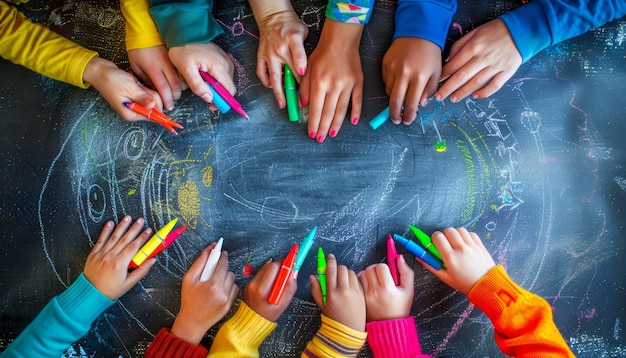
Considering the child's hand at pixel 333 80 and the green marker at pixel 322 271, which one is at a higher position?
the child's hand at pixel 333 80

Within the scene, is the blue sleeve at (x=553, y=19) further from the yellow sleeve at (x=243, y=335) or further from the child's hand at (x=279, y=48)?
the yellow sleeve at (x=243, y=335)

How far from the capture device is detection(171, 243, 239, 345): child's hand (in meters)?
1.06

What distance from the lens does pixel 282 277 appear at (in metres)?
1.04

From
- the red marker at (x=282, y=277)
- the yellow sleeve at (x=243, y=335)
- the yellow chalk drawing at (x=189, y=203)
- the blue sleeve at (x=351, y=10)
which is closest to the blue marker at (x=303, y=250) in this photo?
the red marker at (x=282, y=277)

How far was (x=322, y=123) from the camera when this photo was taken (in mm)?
1058

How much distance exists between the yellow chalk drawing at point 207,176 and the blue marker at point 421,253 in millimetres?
434

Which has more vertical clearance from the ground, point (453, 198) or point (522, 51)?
point (522, 51)

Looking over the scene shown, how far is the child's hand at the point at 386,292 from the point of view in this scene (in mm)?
1042

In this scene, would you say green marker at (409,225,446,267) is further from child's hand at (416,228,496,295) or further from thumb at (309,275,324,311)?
thumb at (309,275,324,311)

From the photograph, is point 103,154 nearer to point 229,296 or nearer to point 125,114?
point 125,114

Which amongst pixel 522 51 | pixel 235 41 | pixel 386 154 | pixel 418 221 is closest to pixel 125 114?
pixel 235 41

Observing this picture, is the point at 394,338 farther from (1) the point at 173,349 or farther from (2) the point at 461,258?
(1) the point at 173,349

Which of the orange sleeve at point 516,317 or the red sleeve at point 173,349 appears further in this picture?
the red sleeve at point 173,349

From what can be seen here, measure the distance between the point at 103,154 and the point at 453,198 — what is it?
0.79m
